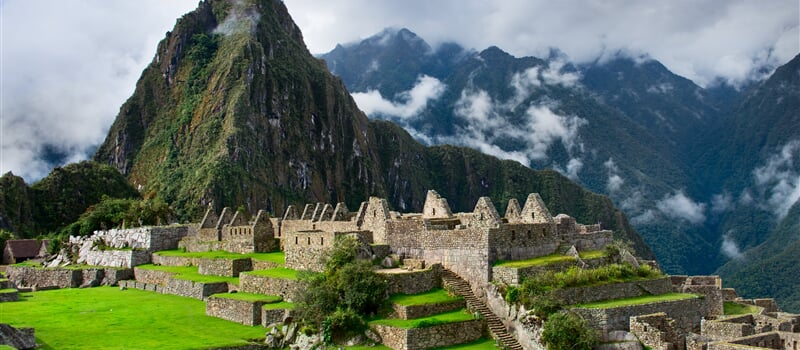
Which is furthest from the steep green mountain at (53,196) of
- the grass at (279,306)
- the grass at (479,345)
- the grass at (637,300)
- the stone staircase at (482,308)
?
the grass at (637,300)

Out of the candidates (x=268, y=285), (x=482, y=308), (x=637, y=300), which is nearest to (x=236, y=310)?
(x=268, y=285)

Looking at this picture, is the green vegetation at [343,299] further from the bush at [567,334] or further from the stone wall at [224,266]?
the stone wall at [224,266]

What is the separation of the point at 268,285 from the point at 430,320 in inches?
369

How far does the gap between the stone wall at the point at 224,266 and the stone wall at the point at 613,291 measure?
57.6ft

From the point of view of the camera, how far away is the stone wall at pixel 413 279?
1003 inches

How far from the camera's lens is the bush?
70.8 ft

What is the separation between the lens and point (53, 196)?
4934 inches

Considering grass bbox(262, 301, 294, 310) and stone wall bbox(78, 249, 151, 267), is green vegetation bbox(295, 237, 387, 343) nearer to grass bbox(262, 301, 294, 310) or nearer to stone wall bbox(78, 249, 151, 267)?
grass bbox(262, 301, 294, 310)

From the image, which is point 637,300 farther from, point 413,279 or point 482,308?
point 413,279

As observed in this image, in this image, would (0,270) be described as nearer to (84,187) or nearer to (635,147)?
(84,187)

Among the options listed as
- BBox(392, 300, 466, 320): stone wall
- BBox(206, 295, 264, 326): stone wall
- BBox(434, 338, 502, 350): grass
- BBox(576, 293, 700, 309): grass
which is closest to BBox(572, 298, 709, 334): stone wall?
BBox(576, 293, 700, 309): grass

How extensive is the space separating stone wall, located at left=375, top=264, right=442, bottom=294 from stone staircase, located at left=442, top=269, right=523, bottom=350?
0.35 metres

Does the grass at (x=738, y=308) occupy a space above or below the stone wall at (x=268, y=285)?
below

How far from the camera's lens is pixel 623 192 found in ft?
583
